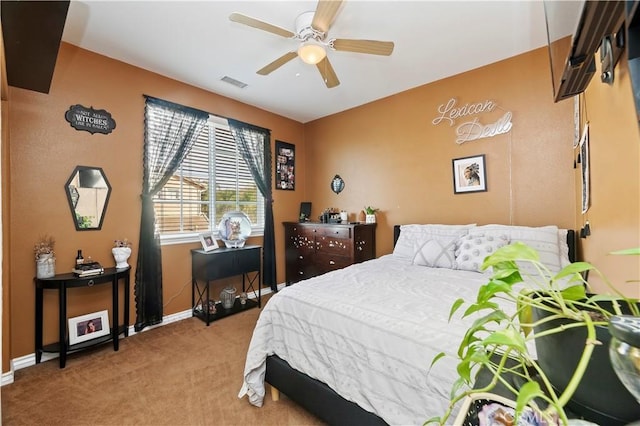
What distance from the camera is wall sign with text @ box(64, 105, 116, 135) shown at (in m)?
2.53

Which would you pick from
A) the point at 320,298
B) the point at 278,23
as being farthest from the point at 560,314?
the point at 278,23

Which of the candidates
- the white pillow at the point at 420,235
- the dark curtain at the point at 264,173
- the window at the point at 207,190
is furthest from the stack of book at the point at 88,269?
the white pillow at the point at 420,235

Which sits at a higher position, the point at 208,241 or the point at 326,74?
the point at 326,74

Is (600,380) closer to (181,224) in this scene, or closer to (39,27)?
(39,27)

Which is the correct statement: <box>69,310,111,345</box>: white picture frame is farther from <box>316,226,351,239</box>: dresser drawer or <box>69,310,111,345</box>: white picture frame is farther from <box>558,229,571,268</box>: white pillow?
<box>558,229,571,268</box>: white pillow

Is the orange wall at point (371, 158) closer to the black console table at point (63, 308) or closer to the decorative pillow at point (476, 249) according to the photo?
the black console table at point (63, 308)

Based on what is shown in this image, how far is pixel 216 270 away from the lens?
10.7ft

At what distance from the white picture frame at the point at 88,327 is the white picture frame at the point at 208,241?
3.60 feet

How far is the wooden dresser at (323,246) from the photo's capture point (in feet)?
11.7

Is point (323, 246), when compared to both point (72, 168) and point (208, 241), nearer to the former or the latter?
point (208, 241)

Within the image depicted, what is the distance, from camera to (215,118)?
11.8ft

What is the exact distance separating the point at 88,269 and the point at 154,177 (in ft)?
3.54

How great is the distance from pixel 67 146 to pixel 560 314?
3426mm

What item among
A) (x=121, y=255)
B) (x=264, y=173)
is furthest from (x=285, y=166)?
(x=121, y=255)
